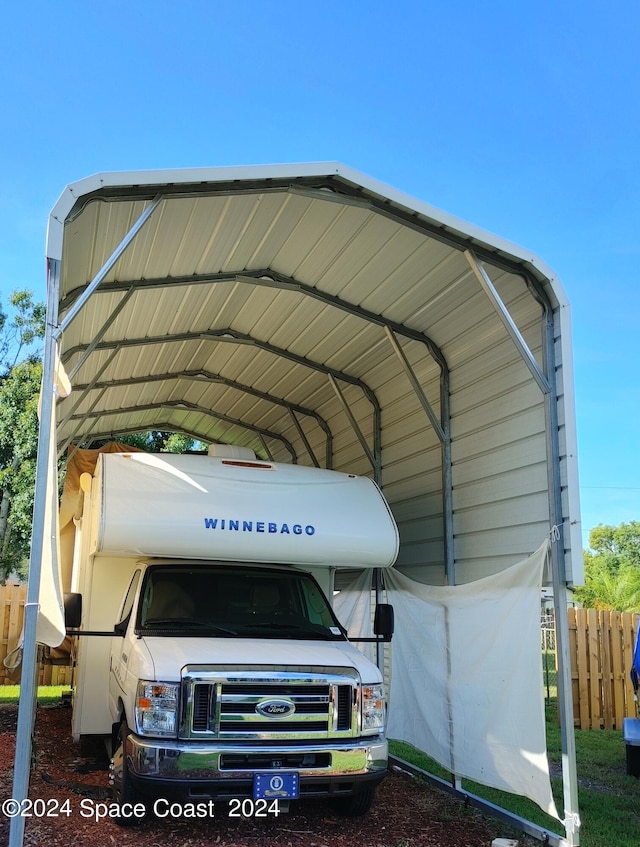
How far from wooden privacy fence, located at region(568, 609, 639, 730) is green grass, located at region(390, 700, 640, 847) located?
3.02 feet

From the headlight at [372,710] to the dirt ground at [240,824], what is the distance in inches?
30.8

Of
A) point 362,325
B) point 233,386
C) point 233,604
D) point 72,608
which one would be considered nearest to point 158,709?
point 72,608

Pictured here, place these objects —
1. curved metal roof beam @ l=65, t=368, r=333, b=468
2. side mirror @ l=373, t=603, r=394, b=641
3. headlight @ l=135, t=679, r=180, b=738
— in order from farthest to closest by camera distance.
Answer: curved metal roof beam @ l=65, t=368, r=333, b=468 < side mirror @ l=373, t=603, r=394, b=641 < headlight @ l=135, t=679, r=180, b=738

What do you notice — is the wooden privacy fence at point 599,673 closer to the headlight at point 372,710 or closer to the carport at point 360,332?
the carport at point 360,332

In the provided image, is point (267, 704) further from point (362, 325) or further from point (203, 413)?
point (203, 413)

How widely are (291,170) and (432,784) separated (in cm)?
573

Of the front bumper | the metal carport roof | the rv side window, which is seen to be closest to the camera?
the front bumper

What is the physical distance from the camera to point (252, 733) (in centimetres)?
511

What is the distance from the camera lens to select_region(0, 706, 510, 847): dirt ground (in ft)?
17.1

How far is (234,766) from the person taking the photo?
498 centimetres

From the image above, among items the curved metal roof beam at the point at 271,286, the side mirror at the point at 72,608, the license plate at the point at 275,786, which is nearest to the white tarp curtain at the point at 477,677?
the license plate at the point at 275,786

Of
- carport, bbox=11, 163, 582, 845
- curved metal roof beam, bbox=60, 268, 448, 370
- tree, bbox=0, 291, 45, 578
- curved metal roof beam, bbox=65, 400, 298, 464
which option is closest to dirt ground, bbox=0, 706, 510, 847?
carport, bbox=11, 163, 582, 845

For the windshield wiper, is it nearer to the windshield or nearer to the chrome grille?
the windshield

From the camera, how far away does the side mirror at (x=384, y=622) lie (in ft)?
22.4
